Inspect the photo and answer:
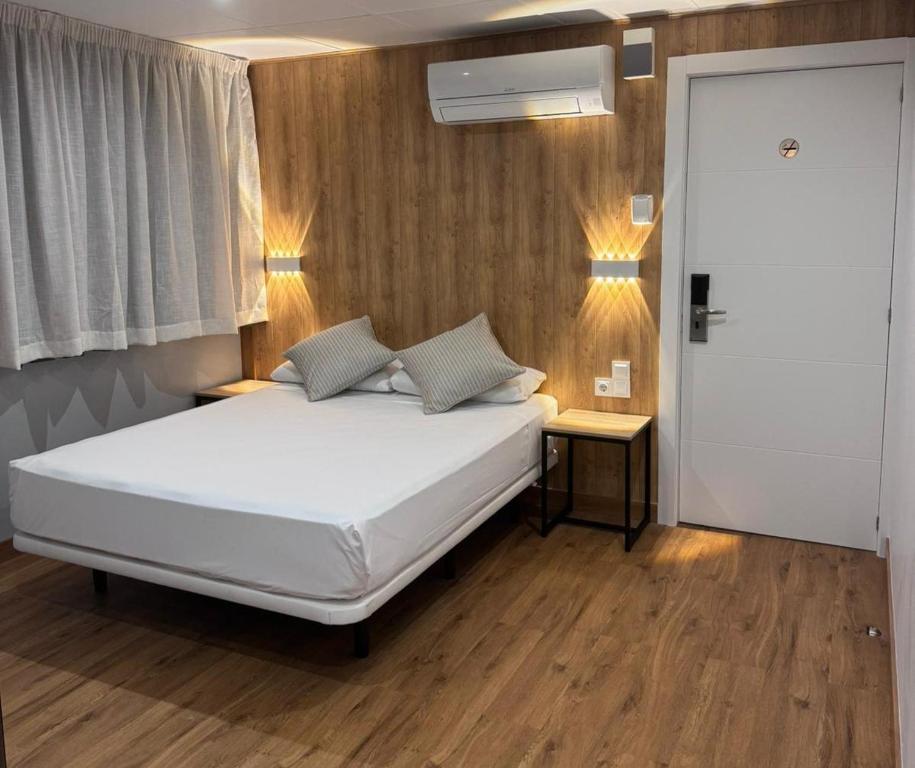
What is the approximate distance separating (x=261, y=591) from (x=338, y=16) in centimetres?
247

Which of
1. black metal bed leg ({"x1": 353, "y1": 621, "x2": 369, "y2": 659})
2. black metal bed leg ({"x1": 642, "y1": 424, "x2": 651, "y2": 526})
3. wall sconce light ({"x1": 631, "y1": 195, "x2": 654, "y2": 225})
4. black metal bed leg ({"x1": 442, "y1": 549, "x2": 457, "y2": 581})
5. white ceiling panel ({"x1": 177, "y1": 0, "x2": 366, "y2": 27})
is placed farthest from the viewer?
black metal bed leg ({"x1": 642, "y1": 424, "x2": 651, "y2": 526})

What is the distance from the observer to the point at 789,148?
3.99m

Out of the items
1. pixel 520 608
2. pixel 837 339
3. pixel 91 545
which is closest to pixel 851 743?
pixel 520 608

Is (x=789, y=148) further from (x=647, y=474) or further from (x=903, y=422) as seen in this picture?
(x=647, y=474)

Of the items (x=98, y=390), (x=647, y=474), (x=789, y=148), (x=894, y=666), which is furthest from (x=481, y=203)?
(x=894, y=666)

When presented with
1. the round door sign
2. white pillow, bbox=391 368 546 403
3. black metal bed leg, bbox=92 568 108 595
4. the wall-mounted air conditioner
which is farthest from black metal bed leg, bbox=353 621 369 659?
the round door sign

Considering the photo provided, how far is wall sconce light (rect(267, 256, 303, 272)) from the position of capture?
5.14 m

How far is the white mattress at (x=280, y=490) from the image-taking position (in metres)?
2.90

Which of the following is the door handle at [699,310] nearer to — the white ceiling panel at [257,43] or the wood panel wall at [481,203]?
the wood panel wall at [481,203]

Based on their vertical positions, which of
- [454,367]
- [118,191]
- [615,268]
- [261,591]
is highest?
[118,191]

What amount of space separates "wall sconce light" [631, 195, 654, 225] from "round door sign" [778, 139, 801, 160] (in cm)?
59

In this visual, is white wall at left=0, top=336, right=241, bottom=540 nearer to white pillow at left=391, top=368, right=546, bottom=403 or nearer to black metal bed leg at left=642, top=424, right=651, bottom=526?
white pillow at left=391, top=368, right=546, bottom=403

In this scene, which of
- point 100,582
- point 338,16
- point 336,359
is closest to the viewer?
point 100,582

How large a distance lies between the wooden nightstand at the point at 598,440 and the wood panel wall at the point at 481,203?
0.13 metres
